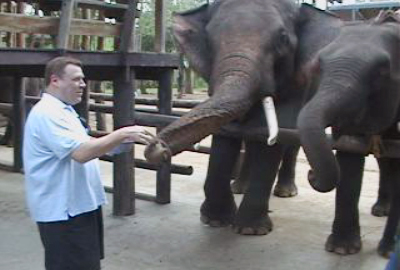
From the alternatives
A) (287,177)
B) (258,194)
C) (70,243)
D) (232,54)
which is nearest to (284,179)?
(287,177)

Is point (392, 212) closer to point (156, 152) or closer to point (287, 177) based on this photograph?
point (156, 152)

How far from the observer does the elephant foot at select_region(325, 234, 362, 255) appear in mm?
4812

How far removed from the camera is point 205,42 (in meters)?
5.42

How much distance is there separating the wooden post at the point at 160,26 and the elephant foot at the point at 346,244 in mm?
2514

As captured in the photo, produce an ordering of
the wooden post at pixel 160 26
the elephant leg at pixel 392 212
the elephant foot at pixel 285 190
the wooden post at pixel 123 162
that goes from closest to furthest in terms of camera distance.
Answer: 1. the elephant leg at pixel 392 212
2. the wooden post at pixel 123 162
3. the wooden post at pixel 160 26
4. the elephant foot at pixel 285 190

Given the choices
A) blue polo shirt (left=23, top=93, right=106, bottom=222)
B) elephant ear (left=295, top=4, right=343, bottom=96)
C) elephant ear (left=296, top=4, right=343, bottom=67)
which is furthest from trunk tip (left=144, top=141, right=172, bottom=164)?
elephant ear (left=296, top=4, right=343, bottom=67)

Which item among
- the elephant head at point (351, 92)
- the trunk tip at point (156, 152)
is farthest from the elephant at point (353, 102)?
the trunk tip at point (156, 152)

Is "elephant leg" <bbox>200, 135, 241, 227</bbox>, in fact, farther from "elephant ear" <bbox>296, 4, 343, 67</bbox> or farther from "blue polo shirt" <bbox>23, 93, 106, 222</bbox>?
"blue polo shirt" <bbox>23, 93, 106, 222</bbox>

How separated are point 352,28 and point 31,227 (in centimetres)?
312

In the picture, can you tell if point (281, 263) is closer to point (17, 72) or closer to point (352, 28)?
point (352, 28)

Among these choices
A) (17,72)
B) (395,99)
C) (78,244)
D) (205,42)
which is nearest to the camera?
(78,244)

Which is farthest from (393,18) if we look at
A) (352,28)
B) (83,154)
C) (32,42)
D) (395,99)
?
(32,42)

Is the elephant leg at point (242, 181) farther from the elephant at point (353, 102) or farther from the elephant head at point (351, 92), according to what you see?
the elephant head at point (351, 92)

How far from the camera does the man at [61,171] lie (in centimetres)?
307
